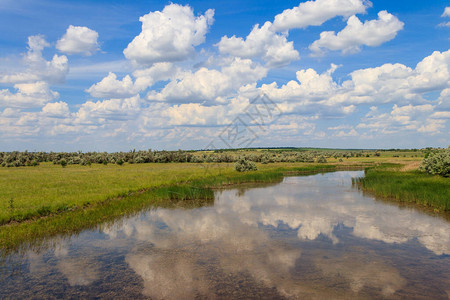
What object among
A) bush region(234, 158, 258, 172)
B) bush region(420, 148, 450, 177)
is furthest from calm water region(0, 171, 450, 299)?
bush region(234, 158, 258, 172)

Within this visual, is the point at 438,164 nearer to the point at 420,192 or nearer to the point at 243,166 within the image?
the point at 420,192

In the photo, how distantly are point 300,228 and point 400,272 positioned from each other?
6365mm

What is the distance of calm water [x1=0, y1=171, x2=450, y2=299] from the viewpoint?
9.25m

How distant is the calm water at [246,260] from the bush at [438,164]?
48.0 ft

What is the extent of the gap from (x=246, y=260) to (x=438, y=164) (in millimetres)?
29262

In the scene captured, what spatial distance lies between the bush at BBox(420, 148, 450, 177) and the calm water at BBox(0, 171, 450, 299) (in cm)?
1462

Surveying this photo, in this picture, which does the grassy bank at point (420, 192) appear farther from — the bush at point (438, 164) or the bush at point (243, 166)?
the bush at point (243, 166)

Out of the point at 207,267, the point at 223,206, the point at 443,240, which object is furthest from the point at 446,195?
the point at 207,267

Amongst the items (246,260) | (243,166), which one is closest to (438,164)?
(243,166)

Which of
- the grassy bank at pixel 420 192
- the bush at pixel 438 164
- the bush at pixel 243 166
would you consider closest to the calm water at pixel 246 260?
the grassy bank at pixel 420 192

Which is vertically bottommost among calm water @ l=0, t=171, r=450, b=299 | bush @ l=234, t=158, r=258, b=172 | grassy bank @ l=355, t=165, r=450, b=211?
calm water @ l=0, t=171, r=450, b=299

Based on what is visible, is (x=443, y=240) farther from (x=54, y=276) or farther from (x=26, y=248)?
(x=26, y=248)

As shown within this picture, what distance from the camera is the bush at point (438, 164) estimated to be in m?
30.1

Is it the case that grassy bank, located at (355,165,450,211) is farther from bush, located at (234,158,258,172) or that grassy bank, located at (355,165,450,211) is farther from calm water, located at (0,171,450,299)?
bush, located at (234,158,258,172)
